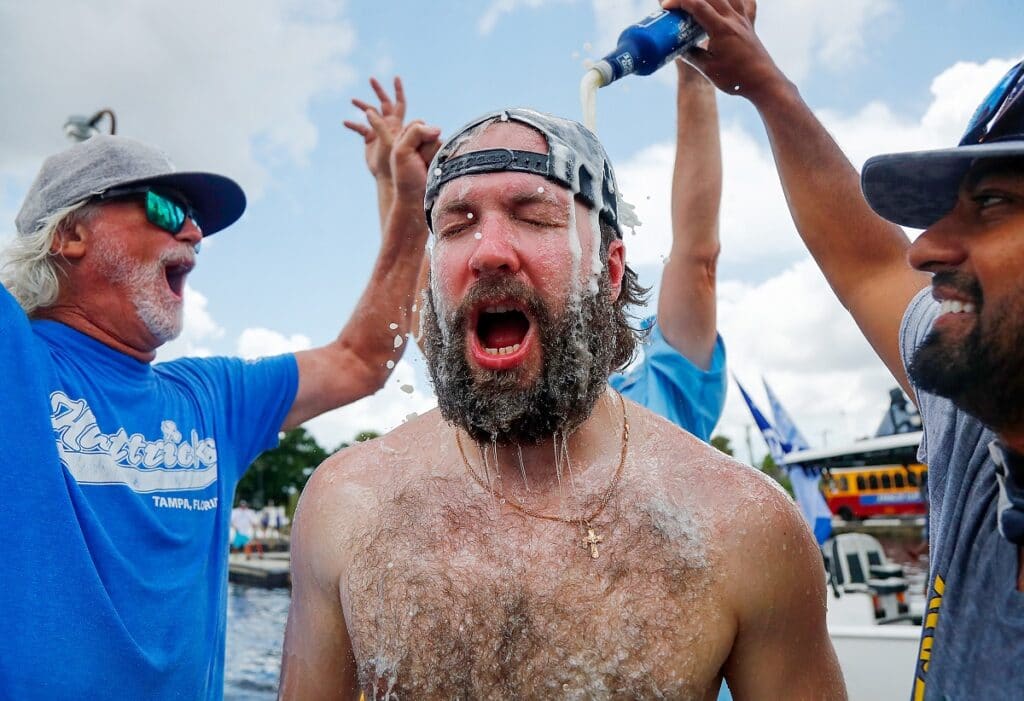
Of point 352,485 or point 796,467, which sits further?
point 796,467

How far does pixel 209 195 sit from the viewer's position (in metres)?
3.23

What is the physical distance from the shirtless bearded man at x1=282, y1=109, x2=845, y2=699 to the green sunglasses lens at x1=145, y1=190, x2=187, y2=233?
140cm

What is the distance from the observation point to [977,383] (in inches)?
54.1

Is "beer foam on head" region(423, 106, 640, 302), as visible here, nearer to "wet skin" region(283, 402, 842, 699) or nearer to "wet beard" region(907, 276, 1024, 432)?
"wet skin" region(283, 402, 842, 699)

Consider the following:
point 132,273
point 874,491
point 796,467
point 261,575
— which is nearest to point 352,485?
point 132,273

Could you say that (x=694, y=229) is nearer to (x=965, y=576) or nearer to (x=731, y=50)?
(x=731, y=50)

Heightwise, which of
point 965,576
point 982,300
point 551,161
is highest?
point 551,161

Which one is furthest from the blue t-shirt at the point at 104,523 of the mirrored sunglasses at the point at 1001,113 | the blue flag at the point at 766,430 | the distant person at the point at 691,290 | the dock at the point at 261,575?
the dock at the point at 261,575

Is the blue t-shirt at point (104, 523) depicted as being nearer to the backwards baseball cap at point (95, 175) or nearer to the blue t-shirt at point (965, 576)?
the backwards baseball cap at point (95, 175)

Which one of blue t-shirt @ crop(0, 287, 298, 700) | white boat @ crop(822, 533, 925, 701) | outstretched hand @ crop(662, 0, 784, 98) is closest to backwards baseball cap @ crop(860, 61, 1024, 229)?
outstretched hand @ crop(662, 0, 784, 98)

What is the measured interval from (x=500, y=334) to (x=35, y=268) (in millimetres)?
1855

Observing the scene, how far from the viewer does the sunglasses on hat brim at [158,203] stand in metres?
2.88

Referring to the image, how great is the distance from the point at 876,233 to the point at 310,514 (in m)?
1.69

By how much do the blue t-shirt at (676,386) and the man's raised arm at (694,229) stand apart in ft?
0.24
